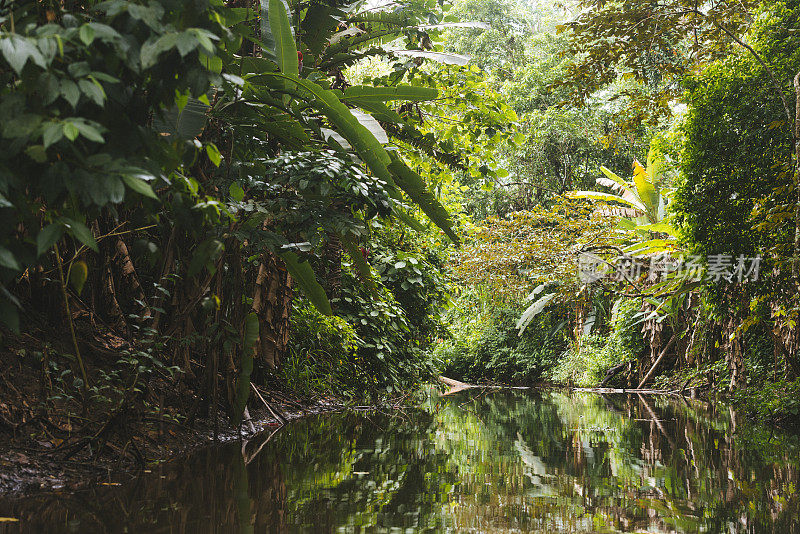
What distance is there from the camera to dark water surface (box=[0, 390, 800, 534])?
6.89 ft

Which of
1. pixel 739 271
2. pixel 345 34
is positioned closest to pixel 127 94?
pixel 345 34

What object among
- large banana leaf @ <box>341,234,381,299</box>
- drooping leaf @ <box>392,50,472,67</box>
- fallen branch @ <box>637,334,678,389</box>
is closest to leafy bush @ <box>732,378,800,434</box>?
large banana leaf @ <box>341,234,381,299</box>

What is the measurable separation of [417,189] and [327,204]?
3.54ft

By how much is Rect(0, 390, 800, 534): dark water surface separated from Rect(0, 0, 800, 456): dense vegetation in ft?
1.82

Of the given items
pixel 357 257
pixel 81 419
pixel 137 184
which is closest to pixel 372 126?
pixel 357 257

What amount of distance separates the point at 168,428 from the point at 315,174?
149 cm

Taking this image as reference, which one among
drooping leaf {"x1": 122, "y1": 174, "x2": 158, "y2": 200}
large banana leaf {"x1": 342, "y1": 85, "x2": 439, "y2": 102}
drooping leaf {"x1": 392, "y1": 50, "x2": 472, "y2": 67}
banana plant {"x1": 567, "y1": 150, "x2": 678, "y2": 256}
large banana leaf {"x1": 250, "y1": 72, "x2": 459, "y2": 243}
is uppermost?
banana plant {"x1": 567, "y1": 150, "x2": 678, "y2": 256}

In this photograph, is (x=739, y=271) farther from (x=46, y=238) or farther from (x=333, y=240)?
(x=46, y=238)

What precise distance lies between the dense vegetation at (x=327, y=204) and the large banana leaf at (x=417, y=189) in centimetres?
2

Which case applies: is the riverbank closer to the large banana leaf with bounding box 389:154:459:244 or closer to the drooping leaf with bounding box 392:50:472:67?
the large banana leaf with bounding box 389:154:459:244

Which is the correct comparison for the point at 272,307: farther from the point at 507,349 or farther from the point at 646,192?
the point at 507,349

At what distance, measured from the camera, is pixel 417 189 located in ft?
14.2

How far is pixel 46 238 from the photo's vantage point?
1.59m

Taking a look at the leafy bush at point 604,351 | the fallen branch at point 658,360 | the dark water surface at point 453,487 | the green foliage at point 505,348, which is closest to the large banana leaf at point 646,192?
the leafy bush at point 604,351
